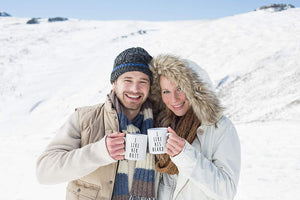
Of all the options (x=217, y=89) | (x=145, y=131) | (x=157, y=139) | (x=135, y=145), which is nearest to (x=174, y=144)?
(x=157, y=139)

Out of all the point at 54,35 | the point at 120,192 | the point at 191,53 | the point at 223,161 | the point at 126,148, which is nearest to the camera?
the point at 126,148

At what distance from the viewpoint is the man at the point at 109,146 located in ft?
5.67

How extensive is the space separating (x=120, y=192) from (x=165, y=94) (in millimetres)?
883

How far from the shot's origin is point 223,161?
185 cm

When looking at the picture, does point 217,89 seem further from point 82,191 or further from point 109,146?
point 109,146

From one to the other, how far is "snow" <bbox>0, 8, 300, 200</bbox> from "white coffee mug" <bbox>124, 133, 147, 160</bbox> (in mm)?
2894

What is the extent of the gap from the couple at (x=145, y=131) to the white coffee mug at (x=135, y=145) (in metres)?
0.05

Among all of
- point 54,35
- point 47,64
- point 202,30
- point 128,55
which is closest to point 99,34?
point 54,35

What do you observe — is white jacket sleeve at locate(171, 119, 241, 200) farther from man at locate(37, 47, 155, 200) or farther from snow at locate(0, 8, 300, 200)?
snow at locate(0, 8, 300, 200)

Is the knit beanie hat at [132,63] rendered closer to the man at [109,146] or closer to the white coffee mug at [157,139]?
the man at [109,146]

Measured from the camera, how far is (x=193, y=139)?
79.7 inches

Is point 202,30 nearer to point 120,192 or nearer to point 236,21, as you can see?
point 236,21

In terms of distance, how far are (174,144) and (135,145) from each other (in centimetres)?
25

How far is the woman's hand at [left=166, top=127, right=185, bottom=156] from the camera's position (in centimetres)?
165
